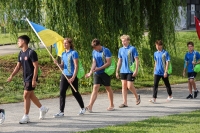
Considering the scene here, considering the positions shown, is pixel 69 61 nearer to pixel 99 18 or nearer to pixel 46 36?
pixel 46 36

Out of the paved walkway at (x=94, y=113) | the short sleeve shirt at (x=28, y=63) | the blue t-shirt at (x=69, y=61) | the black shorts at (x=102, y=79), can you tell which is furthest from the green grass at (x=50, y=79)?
the short sleeve shirt at (x=28, y=63)

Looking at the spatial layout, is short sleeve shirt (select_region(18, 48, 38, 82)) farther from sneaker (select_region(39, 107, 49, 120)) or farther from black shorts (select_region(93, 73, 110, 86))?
black shorts (select_region(93, 73, 110, 86))

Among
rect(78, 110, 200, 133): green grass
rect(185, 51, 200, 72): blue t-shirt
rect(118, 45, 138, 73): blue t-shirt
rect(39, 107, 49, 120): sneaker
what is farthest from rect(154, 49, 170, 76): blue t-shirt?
rect(39, 107, 49, 120): sneaker

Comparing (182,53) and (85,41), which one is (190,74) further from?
(182,53)

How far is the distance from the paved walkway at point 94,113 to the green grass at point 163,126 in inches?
17.7

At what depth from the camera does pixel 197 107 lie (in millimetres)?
11680

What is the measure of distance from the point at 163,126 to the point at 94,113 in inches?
91.2

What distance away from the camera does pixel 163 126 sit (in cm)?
→ 924

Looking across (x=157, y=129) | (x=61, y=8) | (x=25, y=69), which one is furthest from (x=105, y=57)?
(x=61, y=8)

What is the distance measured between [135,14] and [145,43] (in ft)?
7.46

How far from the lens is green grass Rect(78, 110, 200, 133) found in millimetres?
8832

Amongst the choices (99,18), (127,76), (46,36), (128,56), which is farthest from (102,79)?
(99,18)

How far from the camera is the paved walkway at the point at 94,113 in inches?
376

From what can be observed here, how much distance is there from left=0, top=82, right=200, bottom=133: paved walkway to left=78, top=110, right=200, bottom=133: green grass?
45 centimetres
